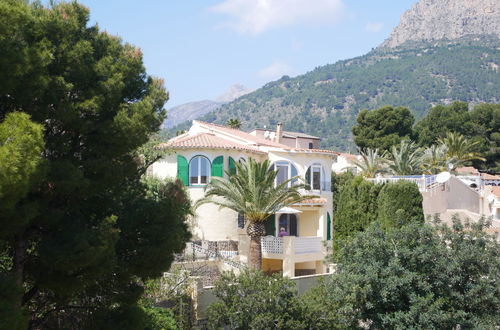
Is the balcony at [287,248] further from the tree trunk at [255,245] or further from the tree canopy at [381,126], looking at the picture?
the tree canopy at [381,126]

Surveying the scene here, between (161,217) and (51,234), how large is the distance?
229 centimetres

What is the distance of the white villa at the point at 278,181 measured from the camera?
29.7 m

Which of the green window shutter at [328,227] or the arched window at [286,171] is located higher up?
the arched window at [286,171]

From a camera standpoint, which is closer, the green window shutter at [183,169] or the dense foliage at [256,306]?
Result: the dense foliage at [256,306]

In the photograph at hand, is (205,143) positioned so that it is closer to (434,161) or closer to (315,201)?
(315,201)

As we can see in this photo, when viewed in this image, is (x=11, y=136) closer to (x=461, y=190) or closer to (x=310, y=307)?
(x=310, y=307)

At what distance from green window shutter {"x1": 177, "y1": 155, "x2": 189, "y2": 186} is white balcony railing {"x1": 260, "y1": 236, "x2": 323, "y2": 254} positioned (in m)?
4.98

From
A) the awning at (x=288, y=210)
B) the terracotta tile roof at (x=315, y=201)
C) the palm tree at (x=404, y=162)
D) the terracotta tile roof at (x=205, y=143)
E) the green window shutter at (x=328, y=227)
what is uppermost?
the palm tree at (x=404, y=162)

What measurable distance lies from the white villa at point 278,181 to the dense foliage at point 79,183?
14997mm

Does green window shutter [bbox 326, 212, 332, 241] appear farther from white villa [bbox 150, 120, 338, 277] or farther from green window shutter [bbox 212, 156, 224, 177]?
green window shutter [bbox 212, 156, 224, 177]

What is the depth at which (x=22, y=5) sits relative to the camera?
1134 cm

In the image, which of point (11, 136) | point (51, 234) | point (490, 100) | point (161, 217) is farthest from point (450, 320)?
point (490, 100)

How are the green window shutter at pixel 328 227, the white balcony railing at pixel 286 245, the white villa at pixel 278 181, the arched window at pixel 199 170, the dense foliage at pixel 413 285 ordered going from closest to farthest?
1. the dense foliage at pixel 413 285
2. the white balcony railing at pixel 286 245
3. the white villa at pixel 278 181
4. the arched window at pixel 199 170
5. the green window shutter at pixel 328 227

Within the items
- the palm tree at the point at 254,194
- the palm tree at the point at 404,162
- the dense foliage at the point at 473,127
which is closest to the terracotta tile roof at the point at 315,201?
the palm tree at the point at 254,194
